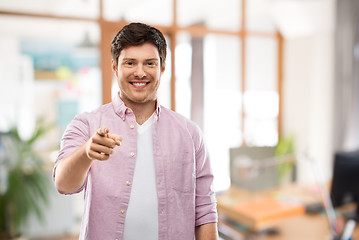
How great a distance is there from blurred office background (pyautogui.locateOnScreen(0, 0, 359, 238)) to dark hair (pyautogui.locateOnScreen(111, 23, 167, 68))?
2586 mm

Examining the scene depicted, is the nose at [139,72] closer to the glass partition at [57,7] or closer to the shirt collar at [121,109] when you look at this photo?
the shirt collar at [121,109]

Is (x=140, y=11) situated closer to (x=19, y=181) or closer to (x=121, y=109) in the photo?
(x=19, y=181)

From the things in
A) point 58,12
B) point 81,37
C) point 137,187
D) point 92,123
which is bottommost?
point 137,187

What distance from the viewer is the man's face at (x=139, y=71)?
0.91 m

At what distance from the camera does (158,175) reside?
0.96 m

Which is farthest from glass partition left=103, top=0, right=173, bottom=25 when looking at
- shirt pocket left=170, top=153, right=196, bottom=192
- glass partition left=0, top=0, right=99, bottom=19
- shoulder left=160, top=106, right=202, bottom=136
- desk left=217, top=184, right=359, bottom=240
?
shirt pocket left=170, top=153, right=196, bottom=192

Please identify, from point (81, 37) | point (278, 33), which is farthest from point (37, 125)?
point (278, 33)

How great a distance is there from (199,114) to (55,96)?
6.00 ft

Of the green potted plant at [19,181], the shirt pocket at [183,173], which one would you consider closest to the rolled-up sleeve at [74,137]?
the shirt pocket at [183,173]

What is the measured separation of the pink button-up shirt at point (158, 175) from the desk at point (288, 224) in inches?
38.0

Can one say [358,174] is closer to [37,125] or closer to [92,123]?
[92,123]

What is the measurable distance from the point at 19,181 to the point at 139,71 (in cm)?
252

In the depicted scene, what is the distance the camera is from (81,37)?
3580mm

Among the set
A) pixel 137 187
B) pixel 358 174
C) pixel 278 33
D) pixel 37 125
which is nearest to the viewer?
pixel 137 187
